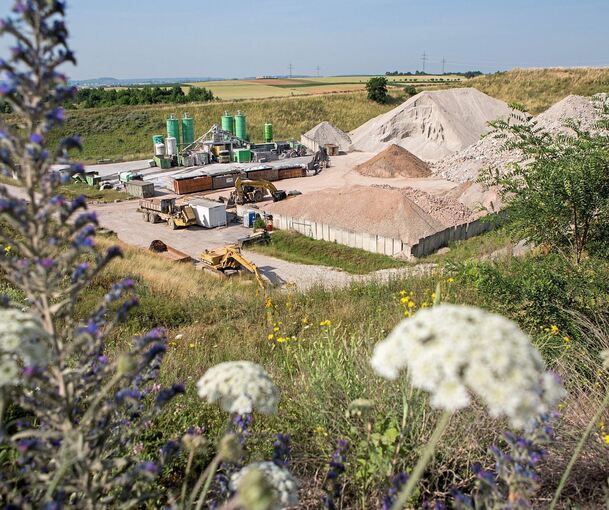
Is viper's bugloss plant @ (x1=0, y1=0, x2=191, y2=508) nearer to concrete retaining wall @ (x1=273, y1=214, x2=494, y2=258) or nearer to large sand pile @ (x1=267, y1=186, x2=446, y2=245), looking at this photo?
concrete retaining wall @ (x1=273, y1=214, x2=494, y2=258)

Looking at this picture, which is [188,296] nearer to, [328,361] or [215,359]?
[215,359]

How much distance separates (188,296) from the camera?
14242 mm

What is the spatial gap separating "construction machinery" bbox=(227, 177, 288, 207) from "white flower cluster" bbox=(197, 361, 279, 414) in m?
29.5

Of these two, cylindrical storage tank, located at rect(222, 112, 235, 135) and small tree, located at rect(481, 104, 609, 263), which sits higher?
small tree, located at rect(481, 104, 609, 263)

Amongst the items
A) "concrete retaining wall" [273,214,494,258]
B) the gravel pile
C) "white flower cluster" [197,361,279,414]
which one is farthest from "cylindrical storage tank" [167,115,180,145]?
"white flower cluster" [197,361,279,414]

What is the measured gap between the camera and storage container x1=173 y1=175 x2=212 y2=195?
1431 inches

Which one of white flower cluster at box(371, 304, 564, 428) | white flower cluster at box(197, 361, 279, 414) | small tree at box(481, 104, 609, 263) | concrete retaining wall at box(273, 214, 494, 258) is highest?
white flower cluster at box(371, 304, 564, 428)

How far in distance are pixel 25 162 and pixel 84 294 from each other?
1107cm

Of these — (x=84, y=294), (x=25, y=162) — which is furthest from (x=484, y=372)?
(x=84, y=294)

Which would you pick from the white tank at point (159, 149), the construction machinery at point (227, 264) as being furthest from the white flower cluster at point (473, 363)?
the white tank at point (159, 149)

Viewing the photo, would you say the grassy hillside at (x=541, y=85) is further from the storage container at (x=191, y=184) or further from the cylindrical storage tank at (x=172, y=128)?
the storage container at (x=191, y=184)

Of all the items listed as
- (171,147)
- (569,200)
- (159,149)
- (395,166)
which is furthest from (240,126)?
(569,200)

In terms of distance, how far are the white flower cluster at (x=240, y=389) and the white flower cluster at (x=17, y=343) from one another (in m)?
0.82

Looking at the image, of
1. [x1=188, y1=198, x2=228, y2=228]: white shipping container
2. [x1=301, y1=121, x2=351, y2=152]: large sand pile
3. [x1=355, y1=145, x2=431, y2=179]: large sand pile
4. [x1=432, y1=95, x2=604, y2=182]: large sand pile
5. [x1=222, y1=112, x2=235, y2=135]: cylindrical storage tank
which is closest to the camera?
[x1=188, y1=198, x2=228, y2=228]: white shipping container
